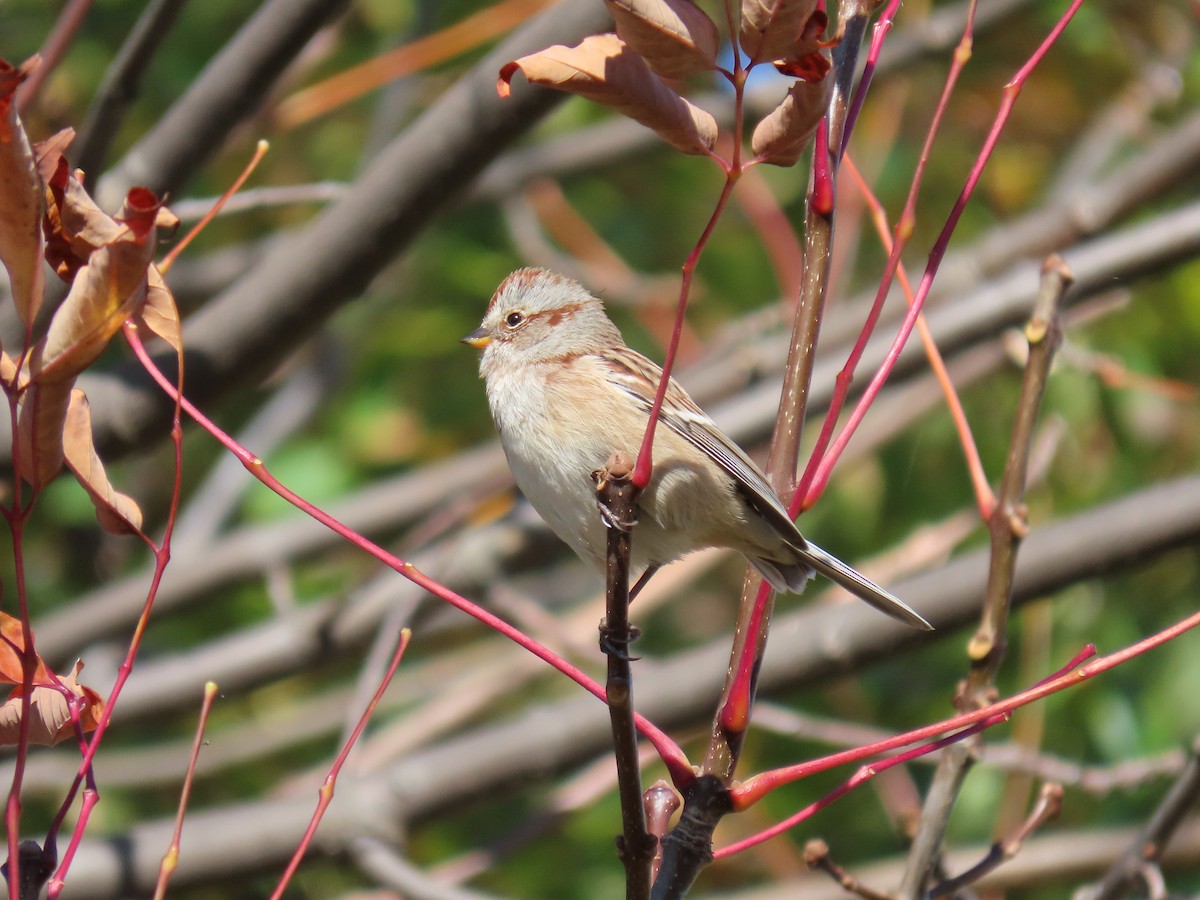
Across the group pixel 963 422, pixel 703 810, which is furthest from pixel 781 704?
pixel 703 810

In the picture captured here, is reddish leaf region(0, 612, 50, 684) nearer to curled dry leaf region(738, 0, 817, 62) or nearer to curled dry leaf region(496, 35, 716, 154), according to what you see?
curled dry leaf region(496, 35, 716, 154)

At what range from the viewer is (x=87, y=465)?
159 cm

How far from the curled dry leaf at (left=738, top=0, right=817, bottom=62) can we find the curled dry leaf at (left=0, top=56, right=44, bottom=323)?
71cm

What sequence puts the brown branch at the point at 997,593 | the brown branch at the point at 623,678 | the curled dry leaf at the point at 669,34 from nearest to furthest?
1. the curled dry leaf at the point at 669,34
2. the brown branch at the point at 623,678
3. the brown branch at the point at 997,593

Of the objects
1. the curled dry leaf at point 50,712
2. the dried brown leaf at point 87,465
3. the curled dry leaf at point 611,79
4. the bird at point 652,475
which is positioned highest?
the bird at point 652,475

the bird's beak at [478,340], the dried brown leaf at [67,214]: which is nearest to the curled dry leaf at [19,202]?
the dried brown leaf at [67,214]

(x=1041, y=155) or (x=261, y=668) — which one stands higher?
(x=1041, y=155)

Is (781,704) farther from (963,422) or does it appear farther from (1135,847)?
(963,422)

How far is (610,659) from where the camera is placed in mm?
1679

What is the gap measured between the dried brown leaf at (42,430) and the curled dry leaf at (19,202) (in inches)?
3.6

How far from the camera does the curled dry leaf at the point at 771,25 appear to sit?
134 cm

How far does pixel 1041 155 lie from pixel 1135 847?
15.5ft

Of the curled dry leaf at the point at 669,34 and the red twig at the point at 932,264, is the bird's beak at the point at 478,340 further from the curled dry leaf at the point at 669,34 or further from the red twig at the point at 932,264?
the curled dry leaf at the point at 669,34

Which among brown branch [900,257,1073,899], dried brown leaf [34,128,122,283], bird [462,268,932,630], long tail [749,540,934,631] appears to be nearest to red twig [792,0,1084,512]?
brown branch [900,257,1073,899]
